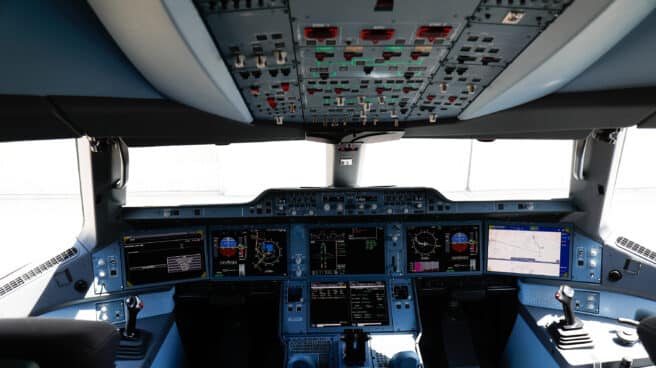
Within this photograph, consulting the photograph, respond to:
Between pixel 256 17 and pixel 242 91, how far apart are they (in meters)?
0.71

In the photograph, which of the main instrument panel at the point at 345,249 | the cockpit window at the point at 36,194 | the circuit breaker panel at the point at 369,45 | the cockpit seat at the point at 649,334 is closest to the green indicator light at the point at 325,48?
the circuit breaker panel at the point at 369,45

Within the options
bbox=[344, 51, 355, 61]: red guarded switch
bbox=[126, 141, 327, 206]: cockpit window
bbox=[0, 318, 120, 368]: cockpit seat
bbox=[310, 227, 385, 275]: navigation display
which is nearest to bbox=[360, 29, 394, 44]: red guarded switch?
bbox=[344, 51, 355, 61]: red guarded switch

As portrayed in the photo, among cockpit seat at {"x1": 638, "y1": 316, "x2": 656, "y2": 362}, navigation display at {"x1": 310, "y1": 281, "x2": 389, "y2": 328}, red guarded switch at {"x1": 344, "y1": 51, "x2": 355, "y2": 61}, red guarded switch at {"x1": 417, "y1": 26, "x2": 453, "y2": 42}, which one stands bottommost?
navigation display at {"x1": 310, "y1": 281, "x2": 389, "y2": 328}

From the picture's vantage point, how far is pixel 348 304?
3133mm

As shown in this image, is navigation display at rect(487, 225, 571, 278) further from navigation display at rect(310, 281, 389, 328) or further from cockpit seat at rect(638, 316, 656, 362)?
cockpit seat at rect(638, 316, 656, 362)

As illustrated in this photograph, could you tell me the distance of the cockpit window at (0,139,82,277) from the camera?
23.9 ft

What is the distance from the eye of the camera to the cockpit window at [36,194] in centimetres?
728

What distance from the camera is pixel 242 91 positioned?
1773 millimetres

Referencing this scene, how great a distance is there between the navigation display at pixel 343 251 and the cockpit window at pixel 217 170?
408 centimetres

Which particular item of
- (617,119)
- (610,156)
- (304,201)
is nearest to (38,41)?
(304,201)

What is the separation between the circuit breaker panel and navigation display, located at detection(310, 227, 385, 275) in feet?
4.71

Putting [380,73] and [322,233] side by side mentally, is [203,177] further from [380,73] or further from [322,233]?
[380,73]

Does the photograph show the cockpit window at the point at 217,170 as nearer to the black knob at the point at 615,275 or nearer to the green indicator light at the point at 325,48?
the black knob at the point at 615,275

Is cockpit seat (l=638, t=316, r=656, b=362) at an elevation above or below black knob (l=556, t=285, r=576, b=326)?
above
